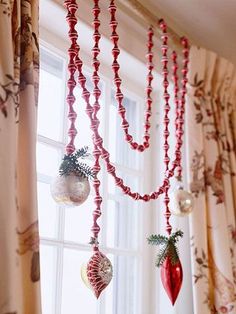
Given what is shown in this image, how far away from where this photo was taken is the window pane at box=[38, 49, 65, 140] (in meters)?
1.57

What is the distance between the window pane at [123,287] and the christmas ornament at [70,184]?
594 mm

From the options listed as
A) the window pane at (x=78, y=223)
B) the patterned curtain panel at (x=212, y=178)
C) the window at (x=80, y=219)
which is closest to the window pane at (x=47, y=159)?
the window at (x=80, y=219)

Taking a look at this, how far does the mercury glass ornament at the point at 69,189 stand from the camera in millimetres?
1151

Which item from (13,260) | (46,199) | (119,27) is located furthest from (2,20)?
(119,27)

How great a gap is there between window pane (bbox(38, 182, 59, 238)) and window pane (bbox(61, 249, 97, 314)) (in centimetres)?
9

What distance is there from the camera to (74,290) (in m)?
1.56

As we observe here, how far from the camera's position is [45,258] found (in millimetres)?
1479

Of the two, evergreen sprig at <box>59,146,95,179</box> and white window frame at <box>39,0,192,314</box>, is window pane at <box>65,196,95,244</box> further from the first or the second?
evergreen sprig at <box>59,146,95,179</box>

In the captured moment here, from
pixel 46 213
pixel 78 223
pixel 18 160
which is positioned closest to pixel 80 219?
pixel 78 223

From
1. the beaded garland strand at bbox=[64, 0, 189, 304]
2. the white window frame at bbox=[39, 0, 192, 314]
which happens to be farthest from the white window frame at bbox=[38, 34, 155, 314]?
the beaded garland strand at bbox=[64, 0, 189, 304]

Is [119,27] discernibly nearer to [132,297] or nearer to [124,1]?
[124,1]

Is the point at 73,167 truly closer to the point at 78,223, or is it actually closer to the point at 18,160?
the point at 18,160

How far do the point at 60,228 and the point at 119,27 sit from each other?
682 millimetres

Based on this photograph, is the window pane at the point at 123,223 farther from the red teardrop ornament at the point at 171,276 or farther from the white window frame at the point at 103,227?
the red teardrop ornament at the point at 171,276
